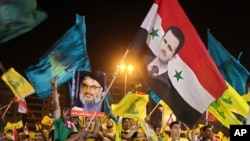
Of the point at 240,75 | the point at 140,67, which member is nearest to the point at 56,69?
the point at 140,67

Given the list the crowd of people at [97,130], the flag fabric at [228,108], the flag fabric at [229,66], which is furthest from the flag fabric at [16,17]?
the flag fabric at [229,66]

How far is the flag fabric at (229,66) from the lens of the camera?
12.0 metres

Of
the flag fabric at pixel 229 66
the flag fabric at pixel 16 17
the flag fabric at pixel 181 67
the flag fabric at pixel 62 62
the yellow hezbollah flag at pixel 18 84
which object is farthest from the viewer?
the flag fabric at pixel 229 66

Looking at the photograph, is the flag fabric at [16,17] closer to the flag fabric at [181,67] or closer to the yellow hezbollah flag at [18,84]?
the flag fabric at [181,67]

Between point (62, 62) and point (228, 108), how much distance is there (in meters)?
3.39

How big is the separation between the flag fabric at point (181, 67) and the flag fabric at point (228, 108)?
2042mm

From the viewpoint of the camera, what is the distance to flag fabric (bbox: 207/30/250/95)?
11977 mm

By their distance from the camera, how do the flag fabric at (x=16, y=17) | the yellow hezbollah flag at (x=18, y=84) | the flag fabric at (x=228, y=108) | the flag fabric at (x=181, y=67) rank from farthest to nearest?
the yellow hezbollah flag at (x=18, y=84) → the flag fabric at (x=228, y=108) → the flag fabric at (x=181, y=67) → the flag fabric at (x=16, y=17)

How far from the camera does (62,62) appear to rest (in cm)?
986

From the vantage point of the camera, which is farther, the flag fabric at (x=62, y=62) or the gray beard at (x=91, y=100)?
the flag fabric at (x=62, y=62)

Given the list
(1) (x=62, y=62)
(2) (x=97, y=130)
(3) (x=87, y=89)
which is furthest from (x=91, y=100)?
(2) (x=97, y=130)

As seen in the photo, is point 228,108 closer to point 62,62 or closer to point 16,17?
point 62,62

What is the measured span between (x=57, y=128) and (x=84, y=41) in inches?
186

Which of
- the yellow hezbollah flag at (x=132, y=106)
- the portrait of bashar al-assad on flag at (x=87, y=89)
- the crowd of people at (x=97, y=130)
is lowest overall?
the crowd of people at (x=97, y=130)
